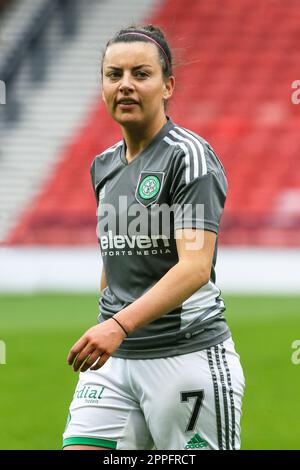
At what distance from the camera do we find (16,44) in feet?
63.6

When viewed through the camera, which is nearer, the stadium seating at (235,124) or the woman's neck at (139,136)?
the woman's neck at (139,136)

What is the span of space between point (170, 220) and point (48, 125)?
15.7 metres

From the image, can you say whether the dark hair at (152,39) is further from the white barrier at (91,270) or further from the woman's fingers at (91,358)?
the white barrier at (91,270)

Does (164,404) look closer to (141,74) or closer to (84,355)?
(84,355)

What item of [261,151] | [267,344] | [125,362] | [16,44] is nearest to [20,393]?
[267,344]

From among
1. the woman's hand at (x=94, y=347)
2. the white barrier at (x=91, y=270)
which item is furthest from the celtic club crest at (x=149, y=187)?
the white barrier at (x=91, y=270)

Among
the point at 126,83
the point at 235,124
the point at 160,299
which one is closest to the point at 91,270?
the point at 235,124

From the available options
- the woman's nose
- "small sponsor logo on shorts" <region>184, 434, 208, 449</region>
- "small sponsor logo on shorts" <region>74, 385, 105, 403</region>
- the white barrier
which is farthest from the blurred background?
the woman's nose

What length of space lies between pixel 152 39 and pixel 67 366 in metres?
5.86

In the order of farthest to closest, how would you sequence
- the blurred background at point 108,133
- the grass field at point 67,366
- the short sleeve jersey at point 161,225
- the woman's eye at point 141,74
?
the blurred background at point 108,133
the grass field at point 67,366
the woman's eye at point 141,74
the short sleeve jersey at point 161,225

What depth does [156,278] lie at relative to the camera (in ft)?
11.7

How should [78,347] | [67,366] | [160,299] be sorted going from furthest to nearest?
[67,366] < [160,299] < [78,347]

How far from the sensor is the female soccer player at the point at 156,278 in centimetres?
348

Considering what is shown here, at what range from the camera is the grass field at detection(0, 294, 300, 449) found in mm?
6477
